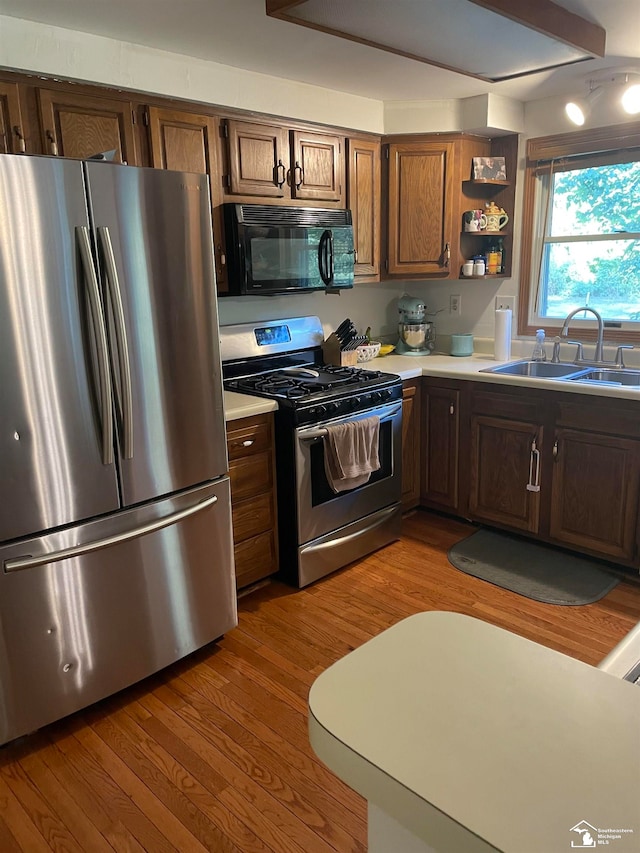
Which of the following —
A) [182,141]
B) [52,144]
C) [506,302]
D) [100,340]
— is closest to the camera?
[100,340]

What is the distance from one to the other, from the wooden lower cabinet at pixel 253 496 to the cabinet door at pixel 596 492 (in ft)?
4.62

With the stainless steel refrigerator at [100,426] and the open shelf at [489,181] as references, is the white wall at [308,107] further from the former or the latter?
the stainless steel refrigerator at [100,426]

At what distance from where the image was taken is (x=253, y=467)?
2.76 meters

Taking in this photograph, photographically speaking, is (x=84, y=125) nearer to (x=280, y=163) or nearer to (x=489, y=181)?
(x=280, y=163)

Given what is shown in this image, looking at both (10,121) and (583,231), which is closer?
(10,121)

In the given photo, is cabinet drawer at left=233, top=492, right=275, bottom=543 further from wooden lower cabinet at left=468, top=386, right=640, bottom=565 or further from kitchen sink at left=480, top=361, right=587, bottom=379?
kitchen sink at left=480, top=361, right=587, bottom=379

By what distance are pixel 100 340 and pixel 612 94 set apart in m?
2.88

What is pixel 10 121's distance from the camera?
221cm

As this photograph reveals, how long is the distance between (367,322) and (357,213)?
787 millimetres

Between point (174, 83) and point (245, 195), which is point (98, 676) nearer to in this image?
point (245, 195)

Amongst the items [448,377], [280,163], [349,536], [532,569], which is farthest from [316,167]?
[532,569]

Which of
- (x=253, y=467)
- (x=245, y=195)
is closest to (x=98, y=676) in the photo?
(x=253, y=467)

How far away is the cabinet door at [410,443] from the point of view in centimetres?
349

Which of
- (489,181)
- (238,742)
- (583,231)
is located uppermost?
(489,181)
